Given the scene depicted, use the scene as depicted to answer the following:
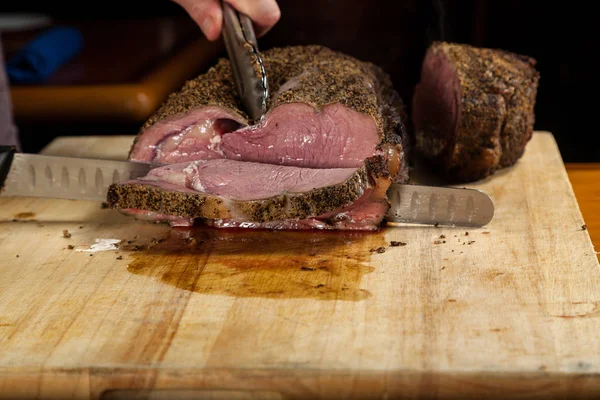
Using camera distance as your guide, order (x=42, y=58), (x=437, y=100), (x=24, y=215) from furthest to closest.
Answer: (x=42, y=58)
(x=437, y=100)
(x=24, y=215)

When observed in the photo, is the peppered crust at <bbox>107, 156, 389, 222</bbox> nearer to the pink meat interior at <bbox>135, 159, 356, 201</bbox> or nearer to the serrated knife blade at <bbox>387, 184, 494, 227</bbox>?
the pink meat interior at <bbox>135, 159, 356, 201</bbox>

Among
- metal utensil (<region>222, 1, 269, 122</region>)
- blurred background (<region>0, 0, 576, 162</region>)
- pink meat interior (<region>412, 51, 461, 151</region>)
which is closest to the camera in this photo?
metal utensil (<region>222, 1, 269, 122</region>)

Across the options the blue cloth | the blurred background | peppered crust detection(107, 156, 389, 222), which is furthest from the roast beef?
the blue cloth

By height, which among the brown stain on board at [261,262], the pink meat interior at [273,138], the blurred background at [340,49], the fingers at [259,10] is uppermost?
the fingers at [259,10]

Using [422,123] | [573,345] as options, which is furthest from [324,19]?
[573,345]

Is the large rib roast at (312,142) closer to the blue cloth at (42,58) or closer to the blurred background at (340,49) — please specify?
the blurred background at (340,49)

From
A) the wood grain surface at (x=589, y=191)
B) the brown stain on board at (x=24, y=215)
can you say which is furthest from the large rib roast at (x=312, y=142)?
the brown stain on board at (x=24, y=215)

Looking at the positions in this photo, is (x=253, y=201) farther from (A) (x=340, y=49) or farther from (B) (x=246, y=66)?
(A) (x=340, y=49)

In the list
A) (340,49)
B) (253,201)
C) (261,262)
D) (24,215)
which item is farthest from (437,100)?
(340,49)
